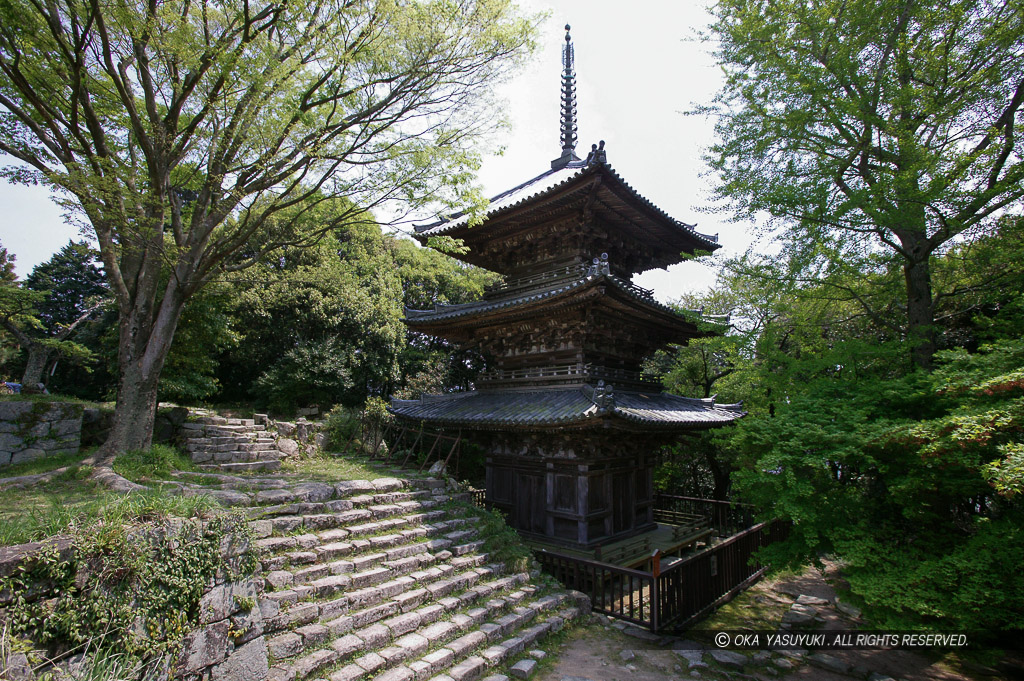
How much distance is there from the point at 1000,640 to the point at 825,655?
2.64 metres

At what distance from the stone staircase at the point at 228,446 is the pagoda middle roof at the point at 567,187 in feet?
23.9

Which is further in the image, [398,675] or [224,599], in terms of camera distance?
[398,675]

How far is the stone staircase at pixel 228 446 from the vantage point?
11.0 metres

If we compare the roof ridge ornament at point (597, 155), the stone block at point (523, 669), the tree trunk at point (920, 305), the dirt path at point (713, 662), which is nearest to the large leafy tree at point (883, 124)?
the tree trunk at point (920, 305)

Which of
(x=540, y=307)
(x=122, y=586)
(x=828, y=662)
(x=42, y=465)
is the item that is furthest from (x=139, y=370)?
(x=828, y=662)

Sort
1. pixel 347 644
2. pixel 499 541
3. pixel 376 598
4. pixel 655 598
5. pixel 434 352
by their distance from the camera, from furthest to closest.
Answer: pixel 434 352 < pixel 499 541 < pixel 655 598 < pixel 376 598 < pixel 347 644

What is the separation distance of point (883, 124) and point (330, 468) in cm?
1354

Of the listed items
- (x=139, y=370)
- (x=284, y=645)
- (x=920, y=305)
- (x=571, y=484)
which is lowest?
(x=284, y=645)

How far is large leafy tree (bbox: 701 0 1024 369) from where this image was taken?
21.5ft

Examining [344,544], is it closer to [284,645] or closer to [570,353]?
[284,645]

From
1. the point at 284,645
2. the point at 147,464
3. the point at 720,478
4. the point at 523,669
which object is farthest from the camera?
the point at 720,478

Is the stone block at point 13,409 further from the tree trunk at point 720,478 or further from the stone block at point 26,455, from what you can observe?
the tree trunk at point 720,478

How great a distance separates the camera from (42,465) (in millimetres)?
9078

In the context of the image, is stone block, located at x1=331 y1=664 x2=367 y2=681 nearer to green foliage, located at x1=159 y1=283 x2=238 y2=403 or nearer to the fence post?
the fence post
